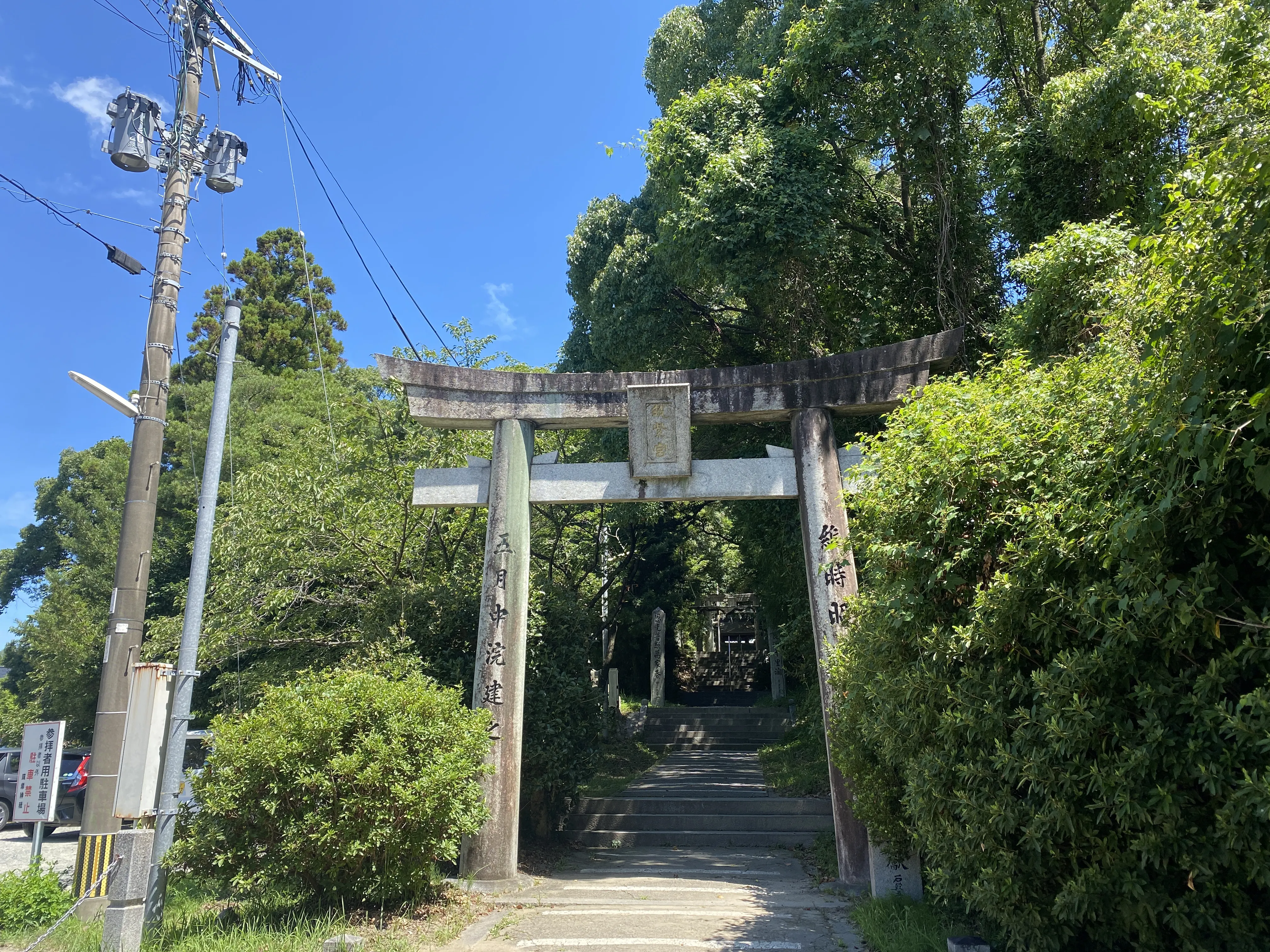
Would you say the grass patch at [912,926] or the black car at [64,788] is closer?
the grass patch at [912,926]

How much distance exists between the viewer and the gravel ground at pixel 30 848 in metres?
10.5

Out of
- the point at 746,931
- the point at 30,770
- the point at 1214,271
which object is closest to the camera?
the point at 1214,271

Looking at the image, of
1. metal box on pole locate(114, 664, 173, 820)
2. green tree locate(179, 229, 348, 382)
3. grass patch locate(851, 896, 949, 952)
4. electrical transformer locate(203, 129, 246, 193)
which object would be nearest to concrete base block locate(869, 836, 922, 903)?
grass patch locate(851, 896, 949, 952)

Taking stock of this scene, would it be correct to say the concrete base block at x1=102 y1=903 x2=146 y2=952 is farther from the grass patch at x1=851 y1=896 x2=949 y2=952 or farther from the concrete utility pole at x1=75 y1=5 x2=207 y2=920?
the grass patch at x1=851 y1=896 x2=949 y2=952

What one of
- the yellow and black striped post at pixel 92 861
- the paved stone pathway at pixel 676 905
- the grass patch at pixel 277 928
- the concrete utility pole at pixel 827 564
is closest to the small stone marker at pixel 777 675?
the paved stone pathway at pixel 676 905

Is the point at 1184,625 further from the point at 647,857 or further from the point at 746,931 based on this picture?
the point at 647,857

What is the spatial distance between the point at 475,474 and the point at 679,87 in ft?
30.9

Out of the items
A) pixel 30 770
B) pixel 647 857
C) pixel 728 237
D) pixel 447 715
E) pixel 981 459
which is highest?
pixel 728 237

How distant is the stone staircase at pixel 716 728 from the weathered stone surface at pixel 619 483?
11.2 m

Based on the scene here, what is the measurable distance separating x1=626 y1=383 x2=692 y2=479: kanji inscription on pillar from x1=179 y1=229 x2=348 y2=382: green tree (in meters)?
28.1

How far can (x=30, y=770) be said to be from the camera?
742 cm

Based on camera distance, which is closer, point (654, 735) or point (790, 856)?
point (790, 856)

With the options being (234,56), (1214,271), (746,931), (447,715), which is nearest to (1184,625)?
(1214,271)

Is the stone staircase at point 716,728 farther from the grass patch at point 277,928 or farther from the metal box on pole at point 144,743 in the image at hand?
the metal box on pole at point 144,743
